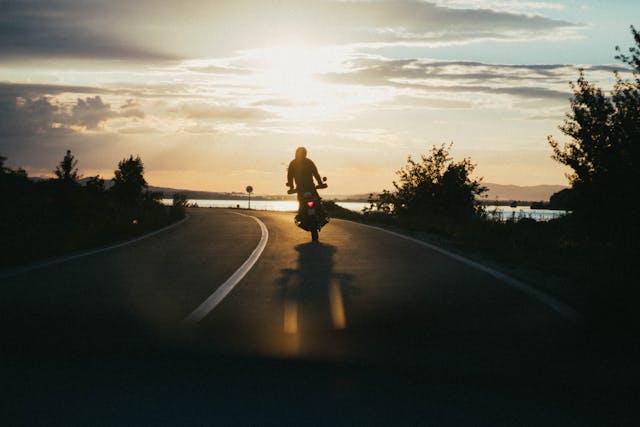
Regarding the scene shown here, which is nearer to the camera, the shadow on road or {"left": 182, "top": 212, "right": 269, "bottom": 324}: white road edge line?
the shadow on road

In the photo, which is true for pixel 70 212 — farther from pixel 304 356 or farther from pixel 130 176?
pixel 304 356

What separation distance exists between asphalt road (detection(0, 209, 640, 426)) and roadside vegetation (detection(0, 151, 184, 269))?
6.83 meters

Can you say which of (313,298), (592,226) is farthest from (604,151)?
(313,298)

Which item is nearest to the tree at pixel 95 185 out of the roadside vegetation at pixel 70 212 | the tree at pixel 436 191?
the roadside vegetation at pixel 70 212

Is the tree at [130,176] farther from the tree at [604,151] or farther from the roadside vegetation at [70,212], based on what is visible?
the tree at [604,151]

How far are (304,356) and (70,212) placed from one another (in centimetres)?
14659

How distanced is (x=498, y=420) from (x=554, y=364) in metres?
1.71

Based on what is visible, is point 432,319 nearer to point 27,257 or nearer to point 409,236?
point 27,257

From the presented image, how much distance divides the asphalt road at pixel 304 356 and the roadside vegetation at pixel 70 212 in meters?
6.83

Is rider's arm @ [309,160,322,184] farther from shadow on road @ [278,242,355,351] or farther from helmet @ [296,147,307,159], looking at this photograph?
shadow on road @ [278,242,355,351]

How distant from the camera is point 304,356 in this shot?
6.54 metres

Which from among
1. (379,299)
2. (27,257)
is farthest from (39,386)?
(27,257)

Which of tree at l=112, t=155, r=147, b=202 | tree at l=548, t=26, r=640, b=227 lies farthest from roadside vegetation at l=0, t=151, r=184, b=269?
tree at l=548, t=26, r=640, b=227

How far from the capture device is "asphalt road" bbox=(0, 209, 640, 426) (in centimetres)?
497
